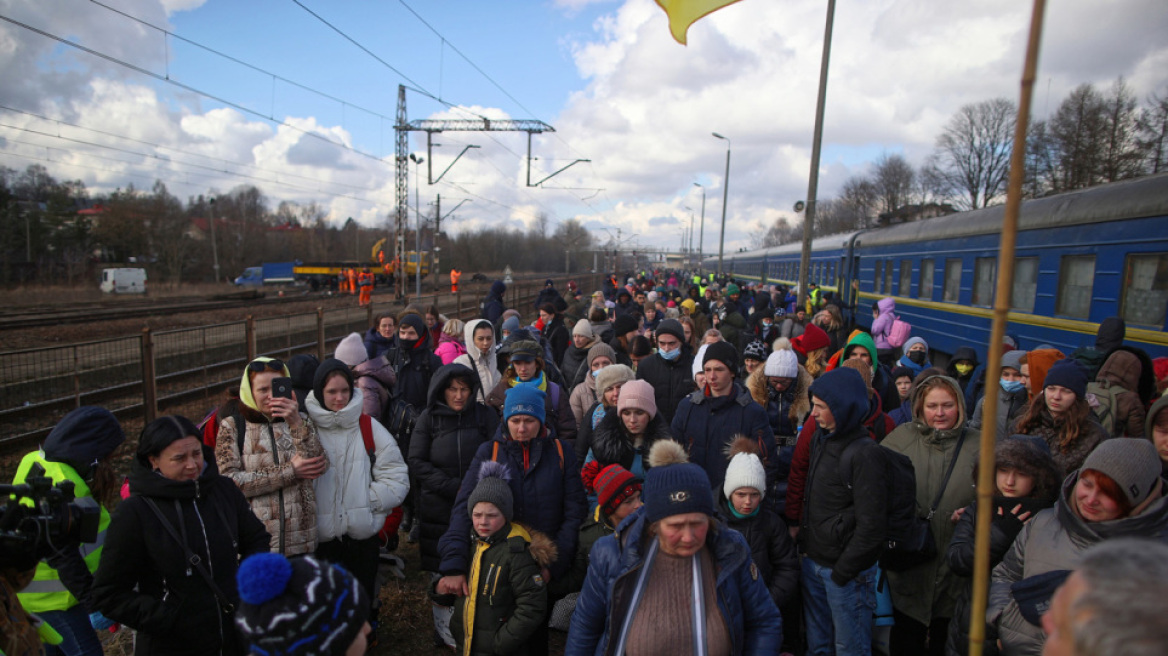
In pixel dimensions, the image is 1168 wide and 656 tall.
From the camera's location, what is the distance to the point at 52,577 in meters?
2.86

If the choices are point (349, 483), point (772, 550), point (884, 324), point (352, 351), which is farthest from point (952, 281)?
point (349, 483)

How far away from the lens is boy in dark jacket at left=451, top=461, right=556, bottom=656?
307 centimetres

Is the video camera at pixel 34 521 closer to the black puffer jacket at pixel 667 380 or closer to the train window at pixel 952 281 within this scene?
the black puffer jacket at pixel 667 380

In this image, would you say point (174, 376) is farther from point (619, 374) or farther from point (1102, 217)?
point (1102, 217)

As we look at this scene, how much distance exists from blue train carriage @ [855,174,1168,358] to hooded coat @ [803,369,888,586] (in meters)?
6.37

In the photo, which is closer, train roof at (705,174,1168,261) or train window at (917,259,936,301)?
train roof at (705,174,1168,261)

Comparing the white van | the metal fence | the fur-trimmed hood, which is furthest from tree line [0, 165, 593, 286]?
the fur-trimmed hood

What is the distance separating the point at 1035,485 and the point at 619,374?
250 centimetres

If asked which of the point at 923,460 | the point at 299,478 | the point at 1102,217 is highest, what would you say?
the point at 1102,217

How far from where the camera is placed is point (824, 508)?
3.16m

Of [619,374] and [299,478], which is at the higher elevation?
[619,374]

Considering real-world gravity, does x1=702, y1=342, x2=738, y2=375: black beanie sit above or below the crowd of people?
above

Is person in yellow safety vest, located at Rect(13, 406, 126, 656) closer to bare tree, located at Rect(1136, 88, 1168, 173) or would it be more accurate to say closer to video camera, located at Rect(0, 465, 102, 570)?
video camera, located at Rect(0, 465, 102, 570)

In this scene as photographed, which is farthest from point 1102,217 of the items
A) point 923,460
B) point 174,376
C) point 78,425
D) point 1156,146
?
point 1156,146
